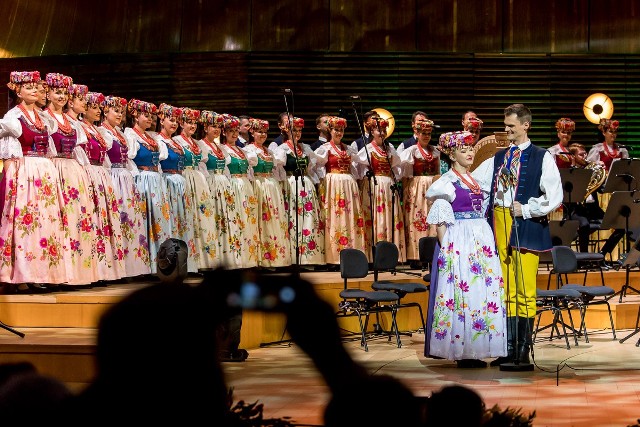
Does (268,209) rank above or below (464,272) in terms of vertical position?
above

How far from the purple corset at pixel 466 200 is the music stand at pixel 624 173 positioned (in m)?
3.73

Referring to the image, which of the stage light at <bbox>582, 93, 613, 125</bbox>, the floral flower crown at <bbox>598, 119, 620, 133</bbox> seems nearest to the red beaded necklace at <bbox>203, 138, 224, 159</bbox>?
the floral flower crown at <bbox>598, 119, 620, 133</bbox>

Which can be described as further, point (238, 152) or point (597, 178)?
point (597, 178)

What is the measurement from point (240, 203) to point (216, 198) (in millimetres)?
263

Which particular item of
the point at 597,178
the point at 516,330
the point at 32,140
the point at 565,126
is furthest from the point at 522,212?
the point at 565,126

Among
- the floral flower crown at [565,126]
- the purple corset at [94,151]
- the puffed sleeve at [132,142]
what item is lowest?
the purple corset at [94,151]

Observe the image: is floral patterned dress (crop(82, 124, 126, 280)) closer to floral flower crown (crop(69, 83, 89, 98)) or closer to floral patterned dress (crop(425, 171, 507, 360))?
floral flower crown (crop(69, 83, 89, 98))

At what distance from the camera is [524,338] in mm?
5695

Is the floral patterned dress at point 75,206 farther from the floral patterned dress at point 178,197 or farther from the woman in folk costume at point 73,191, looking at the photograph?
the floral patterned dress at point 178,197

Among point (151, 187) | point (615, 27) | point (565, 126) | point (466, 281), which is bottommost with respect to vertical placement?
point (466, 281)

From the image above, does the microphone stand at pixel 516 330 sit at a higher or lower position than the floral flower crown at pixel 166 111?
lower

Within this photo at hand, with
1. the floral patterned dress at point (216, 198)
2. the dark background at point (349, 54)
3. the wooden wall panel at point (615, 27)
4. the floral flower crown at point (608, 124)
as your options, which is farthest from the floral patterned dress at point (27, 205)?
the wooden wall panel at point (615, 27)

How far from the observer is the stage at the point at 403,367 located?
4258mm

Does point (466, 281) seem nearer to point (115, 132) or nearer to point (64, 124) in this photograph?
point (64, 124)
